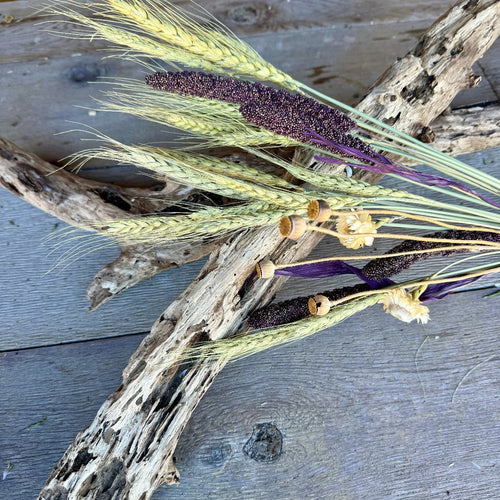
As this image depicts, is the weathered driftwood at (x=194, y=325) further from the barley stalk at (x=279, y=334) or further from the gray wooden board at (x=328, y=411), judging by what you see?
the gray wooden board at (x=328, y=411)

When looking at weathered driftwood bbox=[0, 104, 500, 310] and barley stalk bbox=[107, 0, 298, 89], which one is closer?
barley stalk bbox=[107, 0, 298, 89]

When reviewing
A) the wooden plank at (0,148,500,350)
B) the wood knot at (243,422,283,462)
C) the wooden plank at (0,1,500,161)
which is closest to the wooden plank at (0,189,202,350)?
the wooden plank at (0,148,500,350)

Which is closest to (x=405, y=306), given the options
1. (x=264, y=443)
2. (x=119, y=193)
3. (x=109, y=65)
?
(x=264, y=443)

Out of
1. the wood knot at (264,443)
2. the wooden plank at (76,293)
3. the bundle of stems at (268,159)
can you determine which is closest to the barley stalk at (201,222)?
the bundle of stems at (268,159)

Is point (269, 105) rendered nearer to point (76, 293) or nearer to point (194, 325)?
point (194, 325)

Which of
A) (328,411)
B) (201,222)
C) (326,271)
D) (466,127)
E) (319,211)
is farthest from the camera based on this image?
(328,411)

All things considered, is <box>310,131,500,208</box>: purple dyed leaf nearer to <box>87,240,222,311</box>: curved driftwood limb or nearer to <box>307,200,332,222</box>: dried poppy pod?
<box>307,200,332,222</box>: dried poppy pod

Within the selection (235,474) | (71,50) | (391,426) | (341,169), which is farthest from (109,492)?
(71,50)
